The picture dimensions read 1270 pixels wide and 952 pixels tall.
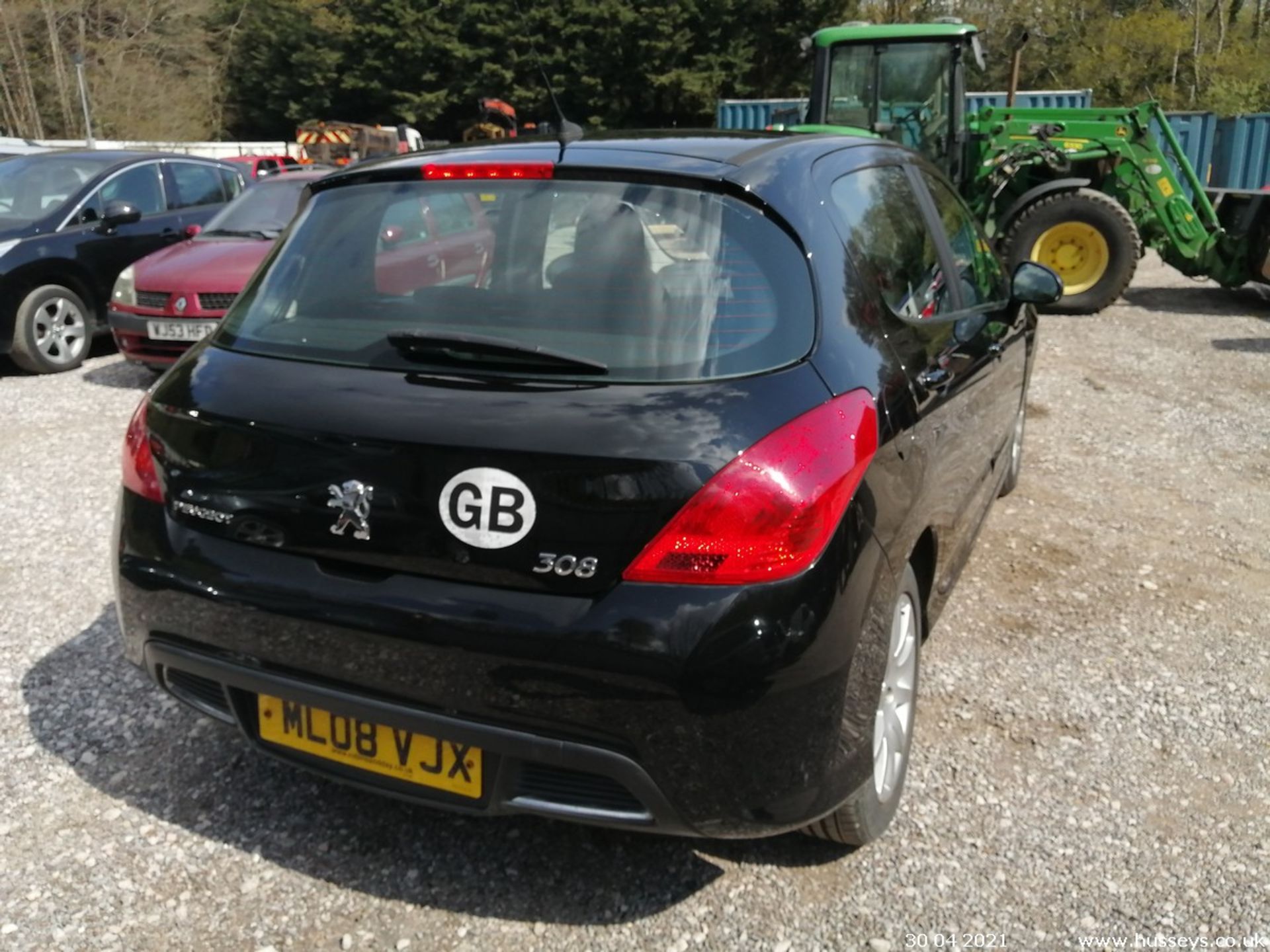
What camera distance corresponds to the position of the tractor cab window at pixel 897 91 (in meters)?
11.1

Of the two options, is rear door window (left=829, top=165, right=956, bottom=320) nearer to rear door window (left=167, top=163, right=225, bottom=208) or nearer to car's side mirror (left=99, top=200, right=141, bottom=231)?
car's side mirror (left=99, top=200, right=141, bottom=231)

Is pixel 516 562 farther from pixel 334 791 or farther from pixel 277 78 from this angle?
pixel 277 78

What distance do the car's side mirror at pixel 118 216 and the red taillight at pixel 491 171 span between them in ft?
23.1

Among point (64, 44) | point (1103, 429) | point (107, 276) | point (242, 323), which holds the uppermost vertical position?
point (64, 44)

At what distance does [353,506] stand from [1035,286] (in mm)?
2722

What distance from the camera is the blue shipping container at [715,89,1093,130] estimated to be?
17.1m

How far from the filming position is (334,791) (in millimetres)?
2986

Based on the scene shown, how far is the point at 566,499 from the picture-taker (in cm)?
216

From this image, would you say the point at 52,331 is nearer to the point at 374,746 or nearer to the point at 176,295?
the point at 176,295

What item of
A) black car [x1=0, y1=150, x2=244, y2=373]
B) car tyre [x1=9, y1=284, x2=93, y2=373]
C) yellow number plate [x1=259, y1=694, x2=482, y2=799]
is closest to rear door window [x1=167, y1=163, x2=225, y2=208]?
black car [x1=0, y1=150, x2=244, y2=373]

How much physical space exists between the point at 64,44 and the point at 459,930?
39742 millimetres

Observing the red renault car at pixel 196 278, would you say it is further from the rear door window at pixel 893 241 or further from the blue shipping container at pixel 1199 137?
the blue shipping container at pixel 1199 137

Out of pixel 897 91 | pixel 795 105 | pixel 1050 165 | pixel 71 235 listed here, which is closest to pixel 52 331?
pixel 71 235

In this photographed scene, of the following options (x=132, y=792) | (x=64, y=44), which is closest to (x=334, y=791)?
(x=132, y=792)
